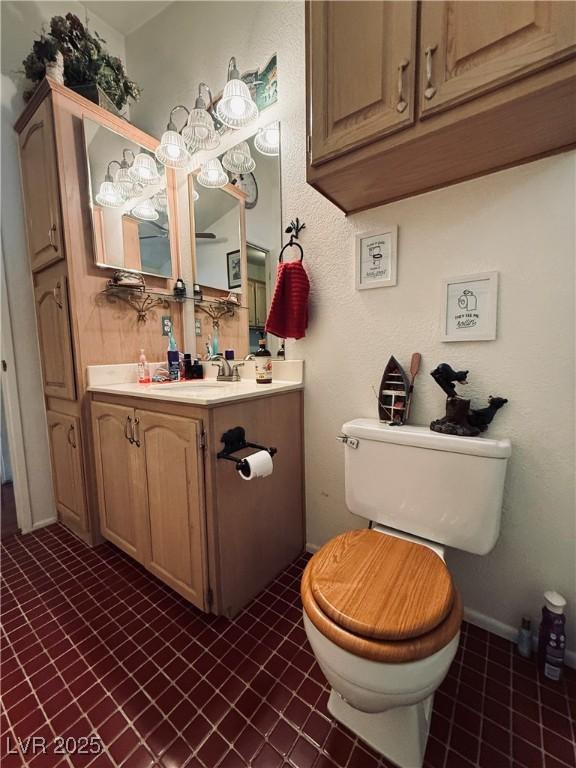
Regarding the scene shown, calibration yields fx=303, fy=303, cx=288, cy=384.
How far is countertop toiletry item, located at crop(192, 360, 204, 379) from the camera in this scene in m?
1.81

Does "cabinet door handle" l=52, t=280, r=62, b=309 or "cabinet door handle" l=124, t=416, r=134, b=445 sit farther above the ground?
"cabinet door handle" l=52, t=280, r=62, b=309

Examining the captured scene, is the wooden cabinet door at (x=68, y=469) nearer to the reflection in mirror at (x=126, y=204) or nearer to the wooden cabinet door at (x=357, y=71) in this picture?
the reflection in mirror at (x=126, y=204)

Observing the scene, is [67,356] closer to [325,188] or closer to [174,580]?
[174,580]

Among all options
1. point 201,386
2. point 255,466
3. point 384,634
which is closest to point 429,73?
point 255,466

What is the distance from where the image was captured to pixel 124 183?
162 centimetres

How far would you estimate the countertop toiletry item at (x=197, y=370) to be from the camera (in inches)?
71.2

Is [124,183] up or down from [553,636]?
up

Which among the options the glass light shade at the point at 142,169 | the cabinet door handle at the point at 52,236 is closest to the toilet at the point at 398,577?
the cabinet door handle at the point at 52,236

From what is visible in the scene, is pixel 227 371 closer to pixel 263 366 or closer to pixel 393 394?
pixel 263 366

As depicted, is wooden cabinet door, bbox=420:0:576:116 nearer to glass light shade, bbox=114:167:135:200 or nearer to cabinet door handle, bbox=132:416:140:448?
cabinet door handle, bbox=132:416:140:448

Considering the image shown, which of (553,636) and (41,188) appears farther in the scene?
(41,188)

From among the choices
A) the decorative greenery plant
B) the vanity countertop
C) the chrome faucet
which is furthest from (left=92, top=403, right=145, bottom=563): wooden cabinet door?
the decorative greenery plant

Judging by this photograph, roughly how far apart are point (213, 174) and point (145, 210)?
1.45ft

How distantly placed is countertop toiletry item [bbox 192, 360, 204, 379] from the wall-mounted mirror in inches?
13.2
